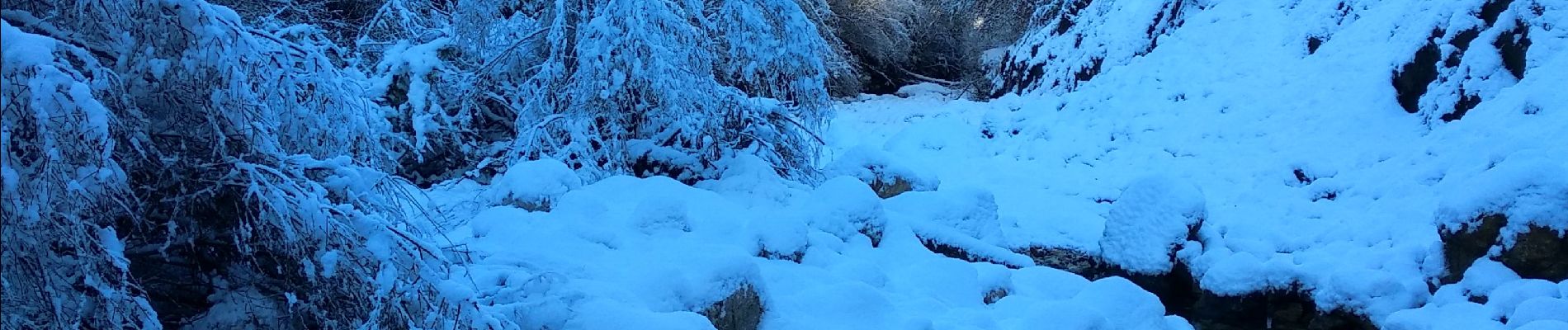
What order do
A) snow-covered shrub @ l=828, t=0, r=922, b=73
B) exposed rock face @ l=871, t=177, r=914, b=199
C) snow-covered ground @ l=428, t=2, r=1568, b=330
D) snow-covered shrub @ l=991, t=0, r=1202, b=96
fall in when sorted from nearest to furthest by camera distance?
snow-covered ground @ l=428, t=2, r=1568, b=330
exposed rock face @ l=871, t=177, r=914, b=199
snow-covered shrub @ l=991, t=0, r=1202, b=96
snow-covered shrub @ l=828, t=0, r=922, b=73

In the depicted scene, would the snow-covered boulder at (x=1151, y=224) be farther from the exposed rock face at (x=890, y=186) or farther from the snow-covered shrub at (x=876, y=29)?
the snow-covered shrub at (x=876, y=29)

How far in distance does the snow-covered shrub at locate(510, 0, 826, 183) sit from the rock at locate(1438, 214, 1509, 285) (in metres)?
4.27

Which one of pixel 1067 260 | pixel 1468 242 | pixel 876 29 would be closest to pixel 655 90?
pixel 1067 260

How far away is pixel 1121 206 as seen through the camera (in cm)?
812

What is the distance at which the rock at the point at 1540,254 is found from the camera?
21.1ft

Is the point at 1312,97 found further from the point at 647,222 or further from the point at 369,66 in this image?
the point at 369,66

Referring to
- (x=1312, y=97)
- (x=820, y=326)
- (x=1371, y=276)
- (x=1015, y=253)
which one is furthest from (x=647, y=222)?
(x=1312, y=97)

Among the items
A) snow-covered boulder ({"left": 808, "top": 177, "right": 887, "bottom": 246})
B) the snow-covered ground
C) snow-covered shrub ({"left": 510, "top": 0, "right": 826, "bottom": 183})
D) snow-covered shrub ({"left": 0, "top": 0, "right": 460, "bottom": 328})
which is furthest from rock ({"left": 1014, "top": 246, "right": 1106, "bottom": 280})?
snow-covered shrub ({"left": 0, "top": 0, "right": 460, "bottom": 328})

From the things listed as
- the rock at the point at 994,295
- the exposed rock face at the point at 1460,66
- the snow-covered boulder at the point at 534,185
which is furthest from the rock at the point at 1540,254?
the snow-covered boulder at the point at 534,185

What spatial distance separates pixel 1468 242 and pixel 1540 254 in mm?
383

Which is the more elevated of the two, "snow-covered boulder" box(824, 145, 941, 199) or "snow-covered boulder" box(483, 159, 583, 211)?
"snow-covered boulder" box(483, 159, 583, 211)

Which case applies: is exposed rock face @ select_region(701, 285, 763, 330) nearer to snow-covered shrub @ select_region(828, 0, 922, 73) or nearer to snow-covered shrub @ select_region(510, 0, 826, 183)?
snow-covered shrub @ select_region(510, 0, 826, 183)

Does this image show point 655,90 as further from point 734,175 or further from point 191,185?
point 191,185

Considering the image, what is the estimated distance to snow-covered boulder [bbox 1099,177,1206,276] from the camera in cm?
773
